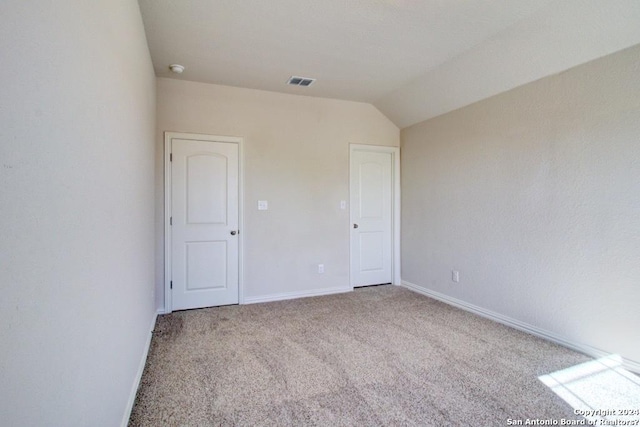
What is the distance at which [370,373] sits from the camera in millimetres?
2314

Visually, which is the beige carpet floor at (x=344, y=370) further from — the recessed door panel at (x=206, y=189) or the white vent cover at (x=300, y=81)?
the white vent cover at (x=300, y=81)

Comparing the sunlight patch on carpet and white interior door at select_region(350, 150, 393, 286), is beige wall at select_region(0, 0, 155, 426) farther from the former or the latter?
white interior door at select_region(350, 150, 393, 286)

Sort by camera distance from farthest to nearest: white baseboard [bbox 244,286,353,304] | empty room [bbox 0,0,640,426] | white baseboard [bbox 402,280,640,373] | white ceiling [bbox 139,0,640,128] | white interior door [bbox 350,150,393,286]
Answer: white interior door [bbox 350,150,393,286]
white baseboard [bbox 244,286,353,304]
white baseboard [bbox 402,280,640,373]
white ceiling [bbox 139,0,640,128]
empty room [bbox 0,0,640,426]

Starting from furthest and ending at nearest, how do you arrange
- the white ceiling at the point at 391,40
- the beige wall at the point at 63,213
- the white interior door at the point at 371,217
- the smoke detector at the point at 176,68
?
the white interior door at the point at 371,217 → the smoke detector at the point at 176,68 → the white ceiling at the point at 391,40 → the beige wall at the point at 63,213

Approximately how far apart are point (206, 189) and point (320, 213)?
1.48 metres

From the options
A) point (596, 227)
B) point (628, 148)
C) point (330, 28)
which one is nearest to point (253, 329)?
point (330, 28)

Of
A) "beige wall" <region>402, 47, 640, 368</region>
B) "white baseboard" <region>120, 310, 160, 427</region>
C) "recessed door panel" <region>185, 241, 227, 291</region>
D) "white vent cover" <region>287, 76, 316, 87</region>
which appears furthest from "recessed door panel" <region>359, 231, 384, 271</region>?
"white baseboard" <region>120, 310, 160, 427</region>

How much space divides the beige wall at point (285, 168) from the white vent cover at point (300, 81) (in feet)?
1.22

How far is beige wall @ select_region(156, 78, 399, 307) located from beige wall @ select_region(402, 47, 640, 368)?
49.9 inches

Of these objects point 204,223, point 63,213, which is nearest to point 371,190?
Result: point 204,223

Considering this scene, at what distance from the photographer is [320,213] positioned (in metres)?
4.35

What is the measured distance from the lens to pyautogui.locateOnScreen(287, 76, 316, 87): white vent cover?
3.66 metres

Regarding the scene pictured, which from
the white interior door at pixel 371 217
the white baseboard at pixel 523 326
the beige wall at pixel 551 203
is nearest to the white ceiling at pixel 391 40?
the beige wall at pixel 551 203

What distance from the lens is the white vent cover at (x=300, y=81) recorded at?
3660mm
